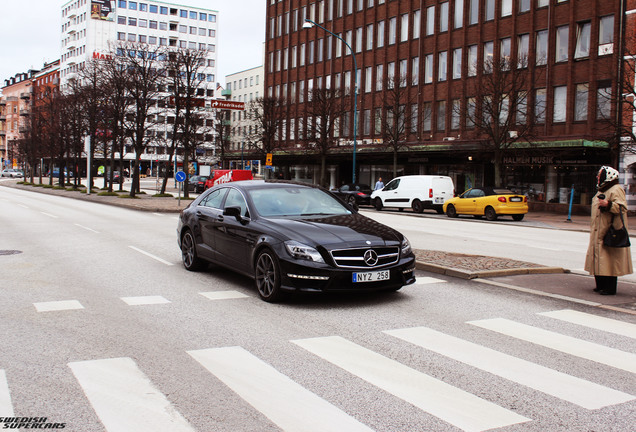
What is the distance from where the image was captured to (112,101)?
4297 cm

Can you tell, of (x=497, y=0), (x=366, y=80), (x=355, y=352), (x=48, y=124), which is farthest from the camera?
(x=48, y=124)

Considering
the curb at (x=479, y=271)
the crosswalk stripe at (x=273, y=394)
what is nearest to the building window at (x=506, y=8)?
the curb at (x=479, y=271)

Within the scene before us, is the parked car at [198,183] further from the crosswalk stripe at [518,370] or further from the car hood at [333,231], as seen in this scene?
the crosswalk stripe at [518,370]

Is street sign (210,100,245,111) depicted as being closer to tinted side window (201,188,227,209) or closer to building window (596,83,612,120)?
tinted side window (201,188,227,209)

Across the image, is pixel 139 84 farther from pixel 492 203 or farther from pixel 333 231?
pixel 333 231

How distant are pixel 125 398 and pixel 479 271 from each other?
6.77 m

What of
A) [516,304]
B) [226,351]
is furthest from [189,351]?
[516,304]

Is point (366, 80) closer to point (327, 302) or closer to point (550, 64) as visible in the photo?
point (550, 64)

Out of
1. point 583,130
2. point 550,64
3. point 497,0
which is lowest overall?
point 583,130

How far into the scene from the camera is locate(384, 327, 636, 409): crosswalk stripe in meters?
4.55

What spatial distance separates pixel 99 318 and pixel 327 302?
2.65 meters

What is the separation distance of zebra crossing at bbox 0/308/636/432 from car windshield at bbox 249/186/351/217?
2.90m

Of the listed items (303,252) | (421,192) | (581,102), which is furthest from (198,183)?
(303,252)

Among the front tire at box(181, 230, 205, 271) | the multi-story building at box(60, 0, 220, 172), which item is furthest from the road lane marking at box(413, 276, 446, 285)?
the multi-story building at box(60, 0, 220, 172)
